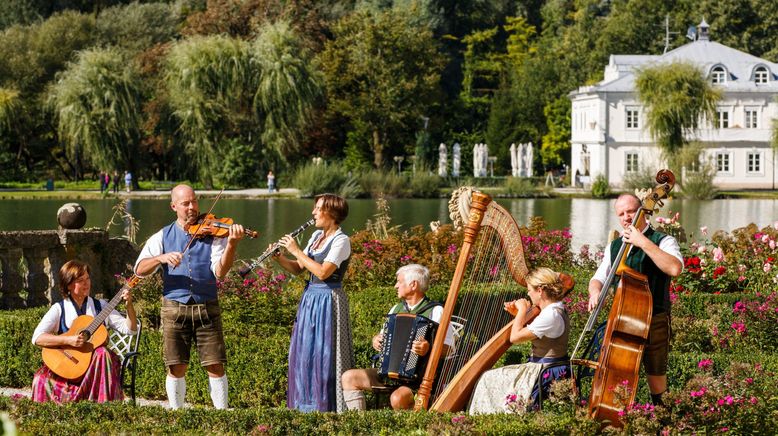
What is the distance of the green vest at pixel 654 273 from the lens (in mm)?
6848

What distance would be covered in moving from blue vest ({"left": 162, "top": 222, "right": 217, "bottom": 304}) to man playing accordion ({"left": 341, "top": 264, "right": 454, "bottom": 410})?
0.98 metres

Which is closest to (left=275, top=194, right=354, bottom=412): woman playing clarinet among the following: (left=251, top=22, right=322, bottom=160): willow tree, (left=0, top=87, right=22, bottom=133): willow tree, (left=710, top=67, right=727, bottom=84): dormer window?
(left=251, top=22, right=322, bottom=160): willow tree

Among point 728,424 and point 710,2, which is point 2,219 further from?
point 710,2

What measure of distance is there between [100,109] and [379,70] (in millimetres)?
16613

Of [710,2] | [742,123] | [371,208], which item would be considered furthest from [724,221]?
[710,2]

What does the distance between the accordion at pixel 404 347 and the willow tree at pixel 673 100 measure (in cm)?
4493

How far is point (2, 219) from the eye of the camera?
30.9 m

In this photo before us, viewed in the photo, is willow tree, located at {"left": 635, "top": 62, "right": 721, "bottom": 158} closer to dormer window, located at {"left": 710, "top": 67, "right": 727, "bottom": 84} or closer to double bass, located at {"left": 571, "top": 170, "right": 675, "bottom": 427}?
dormer window, located at {"left": 710, "top": 67, "right": 727, "bottom": 84}

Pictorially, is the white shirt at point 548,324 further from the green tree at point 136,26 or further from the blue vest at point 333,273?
the green tree at point 136,26

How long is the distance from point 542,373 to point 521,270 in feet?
1.87

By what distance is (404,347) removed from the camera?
23.6 ft

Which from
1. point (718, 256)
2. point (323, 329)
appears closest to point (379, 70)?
point (718, 256)

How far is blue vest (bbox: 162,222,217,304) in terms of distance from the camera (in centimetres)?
739

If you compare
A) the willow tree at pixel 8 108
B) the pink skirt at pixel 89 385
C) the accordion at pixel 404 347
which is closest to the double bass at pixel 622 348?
the accordion at pixel 404 347
